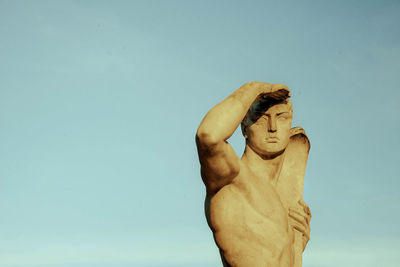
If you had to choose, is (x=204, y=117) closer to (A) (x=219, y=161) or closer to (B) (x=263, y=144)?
(A) (x=219, y=161)

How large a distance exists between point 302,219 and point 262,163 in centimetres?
120

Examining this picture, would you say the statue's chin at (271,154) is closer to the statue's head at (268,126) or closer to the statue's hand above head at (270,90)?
the statue's head at (268,126)

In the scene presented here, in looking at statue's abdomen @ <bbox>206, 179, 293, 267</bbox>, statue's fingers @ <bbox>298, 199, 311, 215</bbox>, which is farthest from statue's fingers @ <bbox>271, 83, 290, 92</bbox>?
statue's fingers @ <bbox>298, 199, 311, 215</bbox>

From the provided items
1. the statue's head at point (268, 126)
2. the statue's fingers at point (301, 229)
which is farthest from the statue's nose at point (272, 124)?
the statue's fingers at point (301, 229)

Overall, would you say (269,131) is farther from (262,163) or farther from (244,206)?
(244,206)

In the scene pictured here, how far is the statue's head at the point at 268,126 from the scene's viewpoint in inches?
404

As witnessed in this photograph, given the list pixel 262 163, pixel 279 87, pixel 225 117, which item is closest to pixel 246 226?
pixel 262 163

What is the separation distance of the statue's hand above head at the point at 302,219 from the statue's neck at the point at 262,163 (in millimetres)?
659

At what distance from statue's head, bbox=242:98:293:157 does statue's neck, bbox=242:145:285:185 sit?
0.07 metres

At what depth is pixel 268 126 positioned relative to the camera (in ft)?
33.7

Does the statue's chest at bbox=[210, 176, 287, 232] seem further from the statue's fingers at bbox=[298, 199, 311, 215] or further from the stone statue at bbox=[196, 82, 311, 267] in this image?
the statue's fingers at bbox=[298, 199, 311, 215]

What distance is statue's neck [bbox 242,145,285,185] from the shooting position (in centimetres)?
1034

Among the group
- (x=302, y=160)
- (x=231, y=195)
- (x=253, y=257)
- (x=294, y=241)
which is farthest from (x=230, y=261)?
(x=302, y=160)

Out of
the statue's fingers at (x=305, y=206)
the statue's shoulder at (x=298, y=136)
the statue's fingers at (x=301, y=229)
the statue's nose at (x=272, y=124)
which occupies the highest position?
the statue's shoulder at (x=298, y=136)
